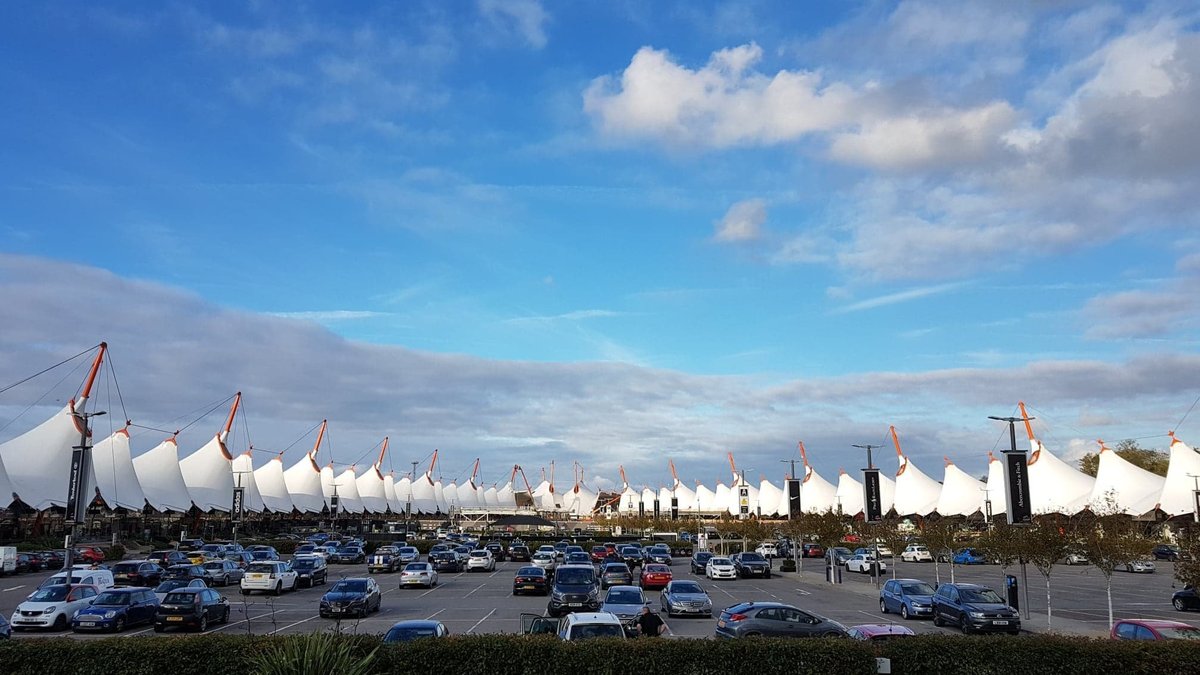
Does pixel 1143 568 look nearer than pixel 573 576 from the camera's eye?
No

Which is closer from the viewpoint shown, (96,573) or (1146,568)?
(96,573)

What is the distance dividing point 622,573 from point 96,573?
2103 centimetres

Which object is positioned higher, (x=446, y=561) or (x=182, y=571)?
(x=182, y=571)

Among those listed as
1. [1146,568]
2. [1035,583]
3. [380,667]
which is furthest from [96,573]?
[1146,568]

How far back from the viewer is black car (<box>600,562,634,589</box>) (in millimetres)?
39812

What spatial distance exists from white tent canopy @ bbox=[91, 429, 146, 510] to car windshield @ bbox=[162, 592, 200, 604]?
6788 cm

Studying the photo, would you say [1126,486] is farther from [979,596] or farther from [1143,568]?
[979,596]

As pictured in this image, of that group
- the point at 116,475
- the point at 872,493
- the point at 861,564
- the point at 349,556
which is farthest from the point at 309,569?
the point at 116,475

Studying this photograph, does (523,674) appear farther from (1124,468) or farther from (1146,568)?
(1124,468)

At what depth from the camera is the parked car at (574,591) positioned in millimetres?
28141

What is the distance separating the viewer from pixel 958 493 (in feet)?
355

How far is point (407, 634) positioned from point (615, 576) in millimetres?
23864

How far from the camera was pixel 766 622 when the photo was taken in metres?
23.3

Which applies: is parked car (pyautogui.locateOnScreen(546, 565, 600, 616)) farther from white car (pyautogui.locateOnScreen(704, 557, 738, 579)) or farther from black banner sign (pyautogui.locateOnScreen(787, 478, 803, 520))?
black banner sign (pyautogui.locateOnScreen(787, 478, 803, 520))
